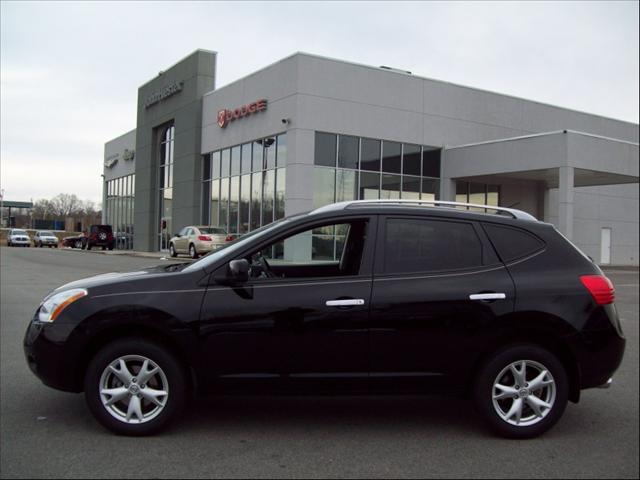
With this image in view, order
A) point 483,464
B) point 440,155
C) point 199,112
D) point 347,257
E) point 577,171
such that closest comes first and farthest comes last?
1. point 483,464
2. point 347,257
3. point 577,171
4. point 440,155
5. point 199,112

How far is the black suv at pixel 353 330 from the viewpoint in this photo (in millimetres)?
4098

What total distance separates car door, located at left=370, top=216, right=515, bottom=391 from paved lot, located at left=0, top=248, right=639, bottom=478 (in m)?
0.48

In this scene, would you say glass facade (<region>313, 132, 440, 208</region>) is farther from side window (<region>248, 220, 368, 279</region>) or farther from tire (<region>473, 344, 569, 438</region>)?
tire (<region>473, 344, 569, 438</region>)

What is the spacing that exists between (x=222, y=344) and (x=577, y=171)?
896 inches

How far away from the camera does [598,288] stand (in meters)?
4.36

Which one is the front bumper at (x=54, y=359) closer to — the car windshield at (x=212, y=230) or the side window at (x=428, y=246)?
the side window at (x=428, y=246)

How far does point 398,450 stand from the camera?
3947mm

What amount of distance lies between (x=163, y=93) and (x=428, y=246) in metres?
34.4

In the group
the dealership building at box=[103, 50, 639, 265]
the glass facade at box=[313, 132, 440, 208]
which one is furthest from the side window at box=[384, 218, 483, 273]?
the glass facade at box=[313, 132, 440, 208]

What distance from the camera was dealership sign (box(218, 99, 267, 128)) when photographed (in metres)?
25.5

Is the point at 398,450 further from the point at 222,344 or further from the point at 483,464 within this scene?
the point at 222,344

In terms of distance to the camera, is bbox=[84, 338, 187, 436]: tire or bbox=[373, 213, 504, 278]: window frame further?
bbox=[373, 213, 504, 278]: window frame

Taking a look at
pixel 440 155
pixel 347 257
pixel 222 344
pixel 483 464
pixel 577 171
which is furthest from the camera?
pixel 440 155

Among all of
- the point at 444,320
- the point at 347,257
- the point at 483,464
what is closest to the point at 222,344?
the point at 347,257
